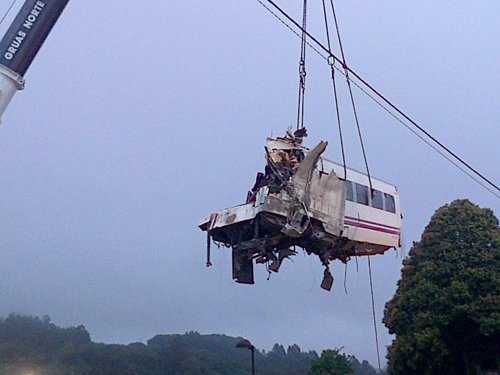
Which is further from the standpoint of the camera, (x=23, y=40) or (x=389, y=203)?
(x=389, y=203)

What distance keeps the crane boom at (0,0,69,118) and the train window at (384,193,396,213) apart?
304 inches

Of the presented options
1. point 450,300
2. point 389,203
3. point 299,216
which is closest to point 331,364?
point 450,300

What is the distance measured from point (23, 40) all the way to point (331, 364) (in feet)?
104

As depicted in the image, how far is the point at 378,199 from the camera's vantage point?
51.9 ft

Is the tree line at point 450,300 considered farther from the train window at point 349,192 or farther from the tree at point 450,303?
the train window at point 349,192

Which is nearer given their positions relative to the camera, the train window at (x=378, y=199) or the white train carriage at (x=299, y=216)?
the white train carriage at (x=299, y=216)

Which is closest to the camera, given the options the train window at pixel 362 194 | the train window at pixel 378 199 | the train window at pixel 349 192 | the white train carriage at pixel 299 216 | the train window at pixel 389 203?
the white train carriage at pixel 299 216

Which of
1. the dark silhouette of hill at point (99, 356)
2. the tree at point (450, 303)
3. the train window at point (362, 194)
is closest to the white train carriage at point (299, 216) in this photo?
the train window at point (362, 194)

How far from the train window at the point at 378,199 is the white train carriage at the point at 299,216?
22 mm

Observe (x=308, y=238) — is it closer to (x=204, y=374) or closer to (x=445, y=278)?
(x=445, y=278)

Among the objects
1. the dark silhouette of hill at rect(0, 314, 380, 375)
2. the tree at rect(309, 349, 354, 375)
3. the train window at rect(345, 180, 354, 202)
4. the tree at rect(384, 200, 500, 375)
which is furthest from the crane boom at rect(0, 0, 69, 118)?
the dark silhouette of hill at rect(0, 314, 380, 375)

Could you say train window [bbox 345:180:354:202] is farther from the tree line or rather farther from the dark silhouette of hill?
the dark silhouette of hill

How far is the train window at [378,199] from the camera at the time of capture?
15.7 metres

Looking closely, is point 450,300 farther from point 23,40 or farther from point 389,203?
point 23,40
